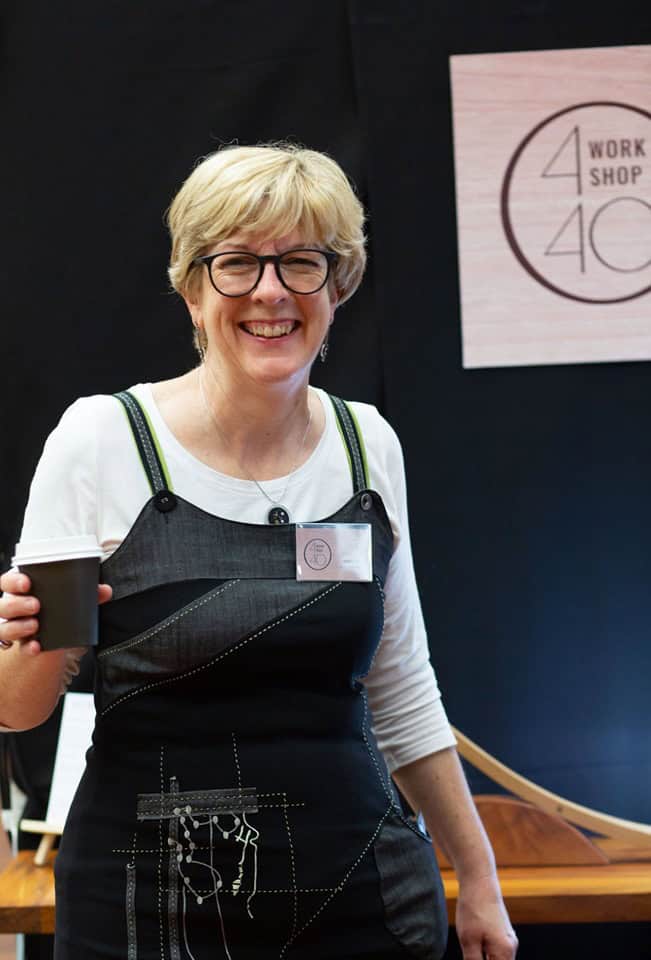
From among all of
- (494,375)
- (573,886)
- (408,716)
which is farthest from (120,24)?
(573,886)

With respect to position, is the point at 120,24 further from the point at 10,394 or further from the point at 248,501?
the point at 248,501

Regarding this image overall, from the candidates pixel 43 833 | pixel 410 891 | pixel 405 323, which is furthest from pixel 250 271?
pixel 43 833

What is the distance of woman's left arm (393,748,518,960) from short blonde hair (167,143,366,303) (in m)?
0.71

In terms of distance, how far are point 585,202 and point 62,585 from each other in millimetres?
1792

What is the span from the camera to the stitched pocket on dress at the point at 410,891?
1473 mm

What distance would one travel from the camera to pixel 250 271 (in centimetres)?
149

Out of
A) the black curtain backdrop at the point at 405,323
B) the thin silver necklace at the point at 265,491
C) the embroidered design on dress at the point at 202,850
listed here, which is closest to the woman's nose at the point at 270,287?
the thin silver necklace at the point at 265,491

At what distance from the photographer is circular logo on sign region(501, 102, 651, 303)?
260cm

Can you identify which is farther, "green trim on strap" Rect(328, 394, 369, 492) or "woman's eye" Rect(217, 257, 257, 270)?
"green trim on strap" Rect(328, 394, 369, 492)

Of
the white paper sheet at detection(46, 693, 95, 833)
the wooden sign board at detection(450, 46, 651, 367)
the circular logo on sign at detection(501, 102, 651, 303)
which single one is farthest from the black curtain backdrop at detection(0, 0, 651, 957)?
the white paper sheet at detection(46, 693, 95, 833)

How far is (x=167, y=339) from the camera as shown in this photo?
2646mm

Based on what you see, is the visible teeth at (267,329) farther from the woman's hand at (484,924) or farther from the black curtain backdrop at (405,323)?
the black curtain backdrop at (405,323)

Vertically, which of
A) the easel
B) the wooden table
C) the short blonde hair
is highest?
the short blonde hair

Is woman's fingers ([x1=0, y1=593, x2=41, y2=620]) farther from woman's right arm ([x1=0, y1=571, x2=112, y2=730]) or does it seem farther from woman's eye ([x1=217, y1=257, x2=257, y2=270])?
woman's eye ([x1=217, y1=257, x2=257, y2=270])
